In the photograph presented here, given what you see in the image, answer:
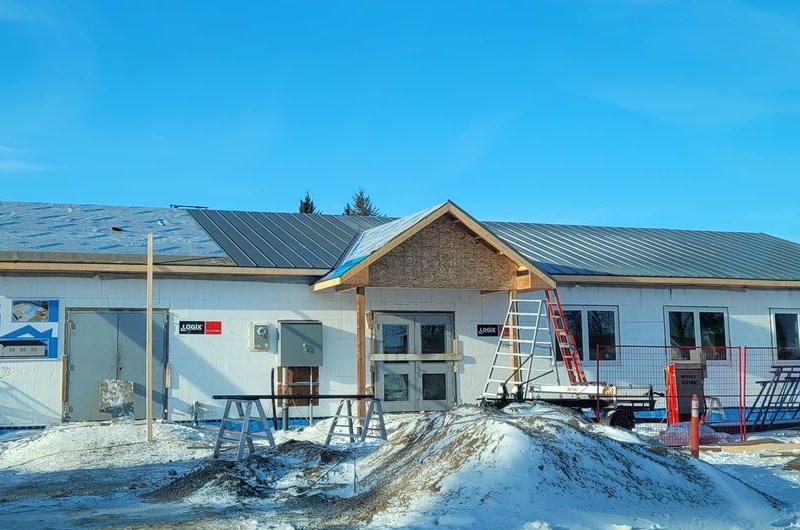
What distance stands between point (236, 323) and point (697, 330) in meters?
10.9

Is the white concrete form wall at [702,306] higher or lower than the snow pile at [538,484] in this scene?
higher

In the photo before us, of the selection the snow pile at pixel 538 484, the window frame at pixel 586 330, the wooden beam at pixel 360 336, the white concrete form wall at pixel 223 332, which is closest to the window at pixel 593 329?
the window frame at pixel 586 330

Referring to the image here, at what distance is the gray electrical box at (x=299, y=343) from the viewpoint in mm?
17750

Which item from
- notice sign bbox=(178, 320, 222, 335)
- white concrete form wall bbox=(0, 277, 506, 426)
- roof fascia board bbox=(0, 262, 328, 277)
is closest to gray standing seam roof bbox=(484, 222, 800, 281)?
white concrete form wall bbox=(0, 277, 506, 426)

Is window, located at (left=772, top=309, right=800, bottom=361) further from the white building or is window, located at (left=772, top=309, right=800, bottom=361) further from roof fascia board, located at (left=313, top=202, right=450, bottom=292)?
roof fascia board, located at (left=313, top=202, right=450, bottom=292)

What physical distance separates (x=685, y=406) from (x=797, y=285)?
653 cm

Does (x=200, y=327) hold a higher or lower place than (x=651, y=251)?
lower

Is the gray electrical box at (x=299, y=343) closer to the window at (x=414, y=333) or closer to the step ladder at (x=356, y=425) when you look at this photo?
the step ladder at (x=356, y=425)

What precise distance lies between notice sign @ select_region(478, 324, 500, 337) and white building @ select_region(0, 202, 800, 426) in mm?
108

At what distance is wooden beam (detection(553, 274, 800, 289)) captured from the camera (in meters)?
20.1

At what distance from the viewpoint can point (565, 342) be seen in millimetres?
19375

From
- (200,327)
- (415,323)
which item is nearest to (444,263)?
(415,323)

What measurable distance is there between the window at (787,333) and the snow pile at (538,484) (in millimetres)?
12981

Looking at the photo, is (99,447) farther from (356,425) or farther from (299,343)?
(299,343)
